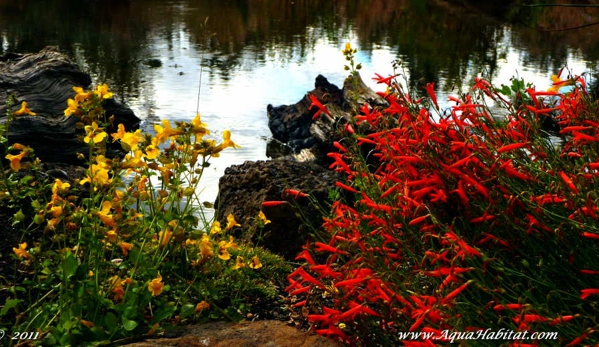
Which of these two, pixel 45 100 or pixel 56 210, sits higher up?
pixel 56 210

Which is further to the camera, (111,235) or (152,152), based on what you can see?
(152,152)

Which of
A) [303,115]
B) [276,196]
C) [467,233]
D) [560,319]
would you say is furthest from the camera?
[303,115]

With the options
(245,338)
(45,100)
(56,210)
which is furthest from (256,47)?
(245,338)

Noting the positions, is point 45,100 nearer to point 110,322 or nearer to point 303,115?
point 303,115

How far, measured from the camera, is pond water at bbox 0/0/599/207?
339 inches

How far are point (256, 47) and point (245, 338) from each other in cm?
927

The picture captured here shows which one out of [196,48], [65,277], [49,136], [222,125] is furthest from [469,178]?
[196,48]

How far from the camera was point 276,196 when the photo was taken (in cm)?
438

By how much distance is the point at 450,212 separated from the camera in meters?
2.69

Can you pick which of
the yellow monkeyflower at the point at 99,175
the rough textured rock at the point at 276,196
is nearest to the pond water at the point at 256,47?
the rough textured rock at the point at 276,196

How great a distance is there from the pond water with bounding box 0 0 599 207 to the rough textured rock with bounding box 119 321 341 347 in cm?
305

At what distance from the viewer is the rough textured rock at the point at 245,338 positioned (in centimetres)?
259

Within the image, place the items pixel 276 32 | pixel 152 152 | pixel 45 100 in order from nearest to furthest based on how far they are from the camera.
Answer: pixel 152 152 → pixel 45 100 → pixel 276 32

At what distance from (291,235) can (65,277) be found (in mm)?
1925
